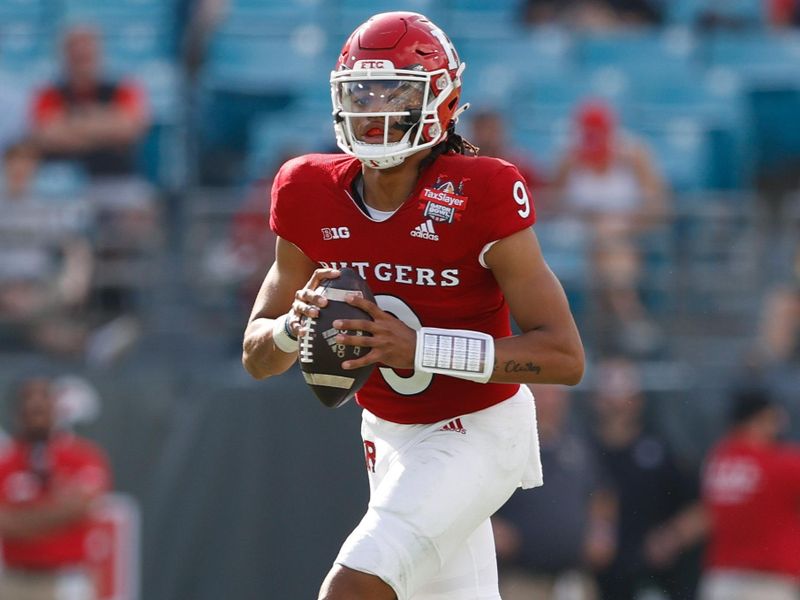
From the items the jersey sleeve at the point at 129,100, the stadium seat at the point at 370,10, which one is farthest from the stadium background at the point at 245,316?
the stadium seat at the point at 370,10

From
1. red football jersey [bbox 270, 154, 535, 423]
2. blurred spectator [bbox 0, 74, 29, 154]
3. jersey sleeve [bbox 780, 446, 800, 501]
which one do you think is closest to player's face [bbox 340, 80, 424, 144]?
red football jersey [bbox 270, 154, 535, 423]

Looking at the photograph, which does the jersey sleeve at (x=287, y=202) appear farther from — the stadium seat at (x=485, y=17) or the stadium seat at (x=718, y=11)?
the stadium seat at (x=718, y=11)

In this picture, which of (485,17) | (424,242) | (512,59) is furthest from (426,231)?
(485,17)

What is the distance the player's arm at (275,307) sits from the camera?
4.29 meters

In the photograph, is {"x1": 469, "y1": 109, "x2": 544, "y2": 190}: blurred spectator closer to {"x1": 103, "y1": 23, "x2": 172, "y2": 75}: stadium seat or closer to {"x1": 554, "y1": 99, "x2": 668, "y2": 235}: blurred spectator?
{"x1": 554, "y1": 99, "x2": 668, "y2": 235}: blurred spectator

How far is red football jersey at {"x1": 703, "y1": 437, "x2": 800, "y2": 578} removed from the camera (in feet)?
26.2

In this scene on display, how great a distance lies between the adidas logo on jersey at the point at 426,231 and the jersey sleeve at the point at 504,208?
5.7 inches

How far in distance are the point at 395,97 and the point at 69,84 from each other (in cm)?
542

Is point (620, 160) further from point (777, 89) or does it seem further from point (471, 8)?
point (471, 8)

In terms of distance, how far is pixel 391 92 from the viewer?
4113 millimetres

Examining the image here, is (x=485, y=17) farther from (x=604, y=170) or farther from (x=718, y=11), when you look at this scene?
(x=604, y=170)

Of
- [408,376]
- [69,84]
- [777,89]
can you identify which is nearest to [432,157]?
[408,376]

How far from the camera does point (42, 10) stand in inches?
415

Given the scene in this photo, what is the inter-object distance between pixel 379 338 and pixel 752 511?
4.78m
